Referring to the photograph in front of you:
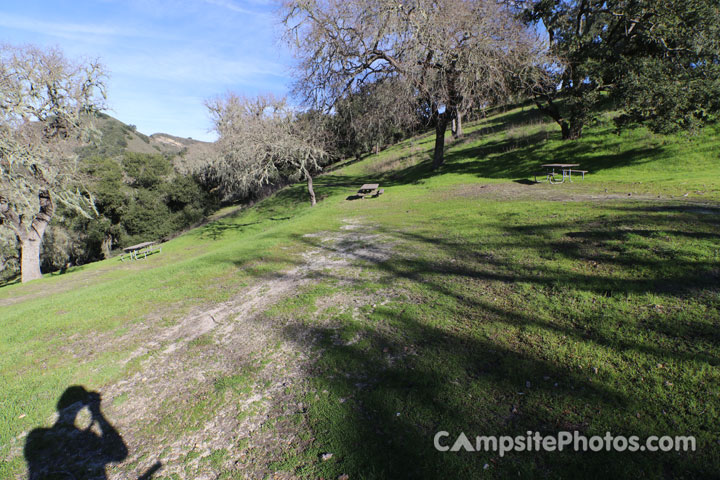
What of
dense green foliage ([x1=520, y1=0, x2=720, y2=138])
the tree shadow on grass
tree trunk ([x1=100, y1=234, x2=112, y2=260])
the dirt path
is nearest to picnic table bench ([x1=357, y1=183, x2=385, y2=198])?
dense green foliage ([x1=520, y1=0, x2=720, y2=138])

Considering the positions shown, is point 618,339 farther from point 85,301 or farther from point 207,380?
point 85,301

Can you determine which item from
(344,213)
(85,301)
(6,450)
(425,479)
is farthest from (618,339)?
(344,213)

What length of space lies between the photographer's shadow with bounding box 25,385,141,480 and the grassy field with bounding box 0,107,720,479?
10 cm

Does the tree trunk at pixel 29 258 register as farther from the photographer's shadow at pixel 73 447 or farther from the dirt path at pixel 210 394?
the photographer's shadow at pixel 73 447

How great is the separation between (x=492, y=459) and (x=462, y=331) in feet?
6.20

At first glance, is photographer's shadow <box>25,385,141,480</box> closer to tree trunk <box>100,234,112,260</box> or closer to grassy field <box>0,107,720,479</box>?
grassy field <box>0,107,720,479</box>

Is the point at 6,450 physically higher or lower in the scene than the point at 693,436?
higher

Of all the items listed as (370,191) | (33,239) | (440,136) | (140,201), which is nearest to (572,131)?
(440,136)

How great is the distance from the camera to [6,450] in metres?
3.14

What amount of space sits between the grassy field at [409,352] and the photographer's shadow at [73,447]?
10 centimetres

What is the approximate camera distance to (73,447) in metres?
3.12

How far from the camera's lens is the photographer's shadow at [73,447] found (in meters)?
2.85

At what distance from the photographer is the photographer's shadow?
2.85 m

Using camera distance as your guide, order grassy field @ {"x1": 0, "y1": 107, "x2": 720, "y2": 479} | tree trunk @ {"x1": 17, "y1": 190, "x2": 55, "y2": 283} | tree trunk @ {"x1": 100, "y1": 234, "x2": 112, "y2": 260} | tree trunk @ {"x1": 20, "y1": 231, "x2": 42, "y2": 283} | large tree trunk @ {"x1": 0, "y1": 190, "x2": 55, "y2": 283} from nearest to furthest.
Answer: grassy field @ {"x1": 0, "y1": 107, "x2": 720, "y2": 479}
large tree trunk @ {"x1": 0, "y1": 190, "x2": 55, "y2": 283}
tree trunk @ {"x1": 17, "y1": 190, "x2": 55, "y2": 283}
tree trunk @ {"x1": 20, "y1": 231, "x2": 42, "y2": 283}
tree trunk @ {"x1": 100, "y1": 234, "x2": 112, "y2": 260}
